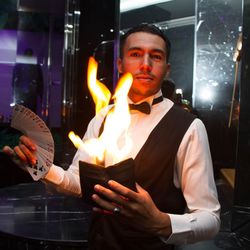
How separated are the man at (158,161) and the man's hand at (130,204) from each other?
0.19m

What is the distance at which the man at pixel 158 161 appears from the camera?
1224 mm

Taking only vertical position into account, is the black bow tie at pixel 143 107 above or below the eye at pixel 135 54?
below

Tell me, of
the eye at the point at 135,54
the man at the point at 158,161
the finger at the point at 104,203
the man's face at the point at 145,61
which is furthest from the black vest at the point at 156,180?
the finger at the point at 104,203

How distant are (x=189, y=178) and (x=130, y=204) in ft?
1.36

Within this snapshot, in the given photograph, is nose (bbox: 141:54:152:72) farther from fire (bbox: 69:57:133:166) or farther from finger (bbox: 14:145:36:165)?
finger (bbox: 14:145:36:165)

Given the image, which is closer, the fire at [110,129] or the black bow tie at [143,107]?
the fire at [110,129]

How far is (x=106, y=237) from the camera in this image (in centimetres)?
136

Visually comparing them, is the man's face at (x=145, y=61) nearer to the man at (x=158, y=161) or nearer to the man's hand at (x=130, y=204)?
the man at (x=158, y=161)

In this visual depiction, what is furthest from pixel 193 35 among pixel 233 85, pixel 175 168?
pixel 175 168

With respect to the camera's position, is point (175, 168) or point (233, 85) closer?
point (175, 168)

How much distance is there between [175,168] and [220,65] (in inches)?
111

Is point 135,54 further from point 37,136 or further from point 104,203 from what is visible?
point 104,203

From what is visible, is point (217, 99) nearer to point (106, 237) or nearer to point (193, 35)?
point (193, 35)

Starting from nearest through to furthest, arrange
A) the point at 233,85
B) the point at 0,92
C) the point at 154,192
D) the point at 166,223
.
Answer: the point at 166,223 < the point at 154,192 < the point at 233,85 < the point at 0,92
